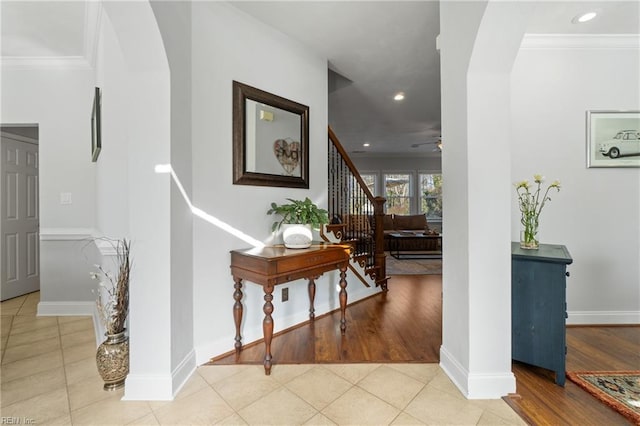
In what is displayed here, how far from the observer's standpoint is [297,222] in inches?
93.0

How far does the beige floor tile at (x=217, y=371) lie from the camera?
183cm

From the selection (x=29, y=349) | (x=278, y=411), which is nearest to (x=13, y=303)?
(x=29, y=349)

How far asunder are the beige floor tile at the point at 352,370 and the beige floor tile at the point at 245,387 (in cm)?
40

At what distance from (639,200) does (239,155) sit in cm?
371

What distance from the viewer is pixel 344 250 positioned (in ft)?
8.03

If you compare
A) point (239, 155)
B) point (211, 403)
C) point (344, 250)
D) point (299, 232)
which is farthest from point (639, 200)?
point (211, 403)

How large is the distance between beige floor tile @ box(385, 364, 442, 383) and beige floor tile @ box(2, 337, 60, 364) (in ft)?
8.72

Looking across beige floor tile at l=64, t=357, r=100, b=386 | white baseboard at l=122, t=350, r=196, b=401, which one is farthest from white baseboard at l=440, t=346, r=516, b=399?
beige floor tile at l=64, t=357, r=100, b=386

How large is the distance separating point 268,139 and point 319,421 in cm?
205

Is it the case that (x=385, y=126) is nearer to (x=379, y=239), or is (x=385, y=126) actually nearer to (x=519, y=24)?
(x=379, y=239)

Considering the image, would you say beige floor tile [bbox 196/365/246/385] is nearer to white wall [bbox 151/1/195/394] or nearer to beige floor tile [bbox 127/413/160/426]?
white wall [bbox 151/1/195/394]

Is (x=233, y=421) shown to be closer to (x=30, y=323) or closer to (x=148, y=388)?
(x=148, y=388)

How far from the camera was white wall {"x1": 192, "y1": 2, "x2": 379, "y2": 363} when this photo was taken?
6.63ft

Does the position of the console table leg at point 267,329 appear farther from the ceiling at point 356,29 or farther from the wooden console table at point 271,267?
the ceiling at point 356,29
